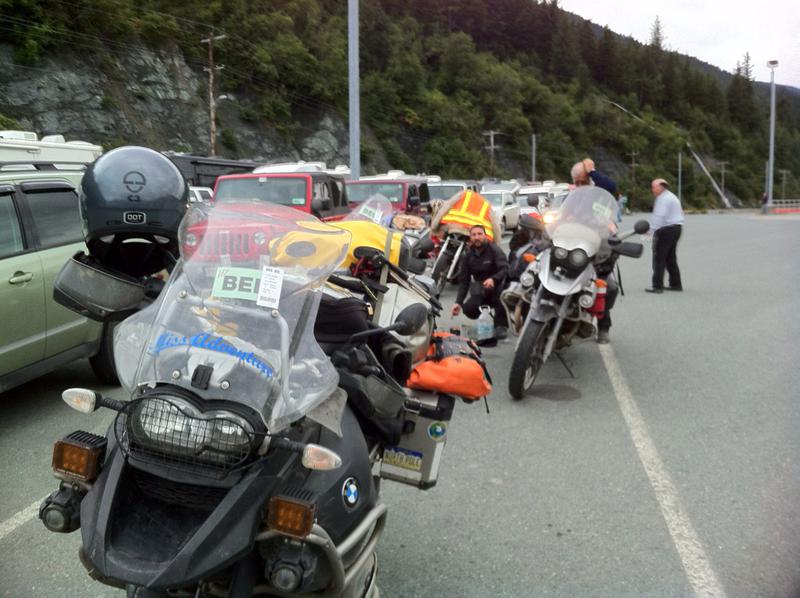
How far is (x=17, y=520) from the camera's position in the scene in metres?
3.66

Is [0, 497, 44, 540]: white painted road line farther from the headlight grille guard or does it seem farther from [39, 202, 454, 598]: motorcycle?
the headlight grille guard

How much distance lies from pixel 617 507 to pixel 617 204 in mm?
3410

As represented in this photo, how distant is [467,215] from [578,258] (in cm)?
240

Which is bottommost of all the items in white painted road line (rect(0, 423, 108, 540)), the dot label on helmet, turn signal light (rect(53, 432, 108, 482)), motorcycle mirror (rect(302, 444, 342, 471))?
white painted road line (rect(0, 423, 108, 540))

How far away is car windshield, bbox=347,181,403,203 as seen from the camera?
57.2 feet

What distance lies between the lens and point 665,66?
113 metres

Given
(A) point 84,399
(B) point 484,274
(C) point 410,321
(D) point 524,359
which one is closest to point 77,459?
(A) point 84,399

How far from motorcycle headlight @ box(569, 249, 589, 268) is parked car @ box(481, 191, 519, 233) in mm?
14217

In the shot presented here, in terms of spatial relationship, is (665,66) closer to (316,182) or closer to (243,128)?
(243,128)

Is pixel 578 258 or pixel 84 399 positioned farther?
pixel 578 258

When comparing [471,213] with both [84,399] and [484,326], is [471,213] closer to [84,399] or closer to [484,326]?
[484,326]

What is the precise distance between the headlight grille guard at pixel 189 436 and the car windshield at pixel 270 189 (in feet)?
38.3

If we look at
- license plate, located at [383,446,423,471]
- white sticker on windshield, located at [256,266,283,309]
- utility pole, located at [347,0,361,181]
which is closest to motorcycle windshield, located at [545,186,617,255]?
license plate, located at [383,446,423,471]

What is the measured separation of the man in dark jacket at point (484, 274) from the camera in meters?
7.75
